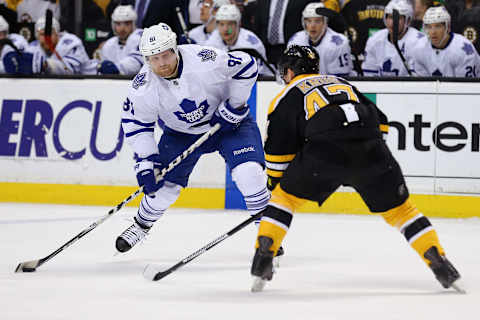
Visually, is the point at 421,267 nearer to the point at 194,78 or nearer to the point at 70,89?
the point at 194,78

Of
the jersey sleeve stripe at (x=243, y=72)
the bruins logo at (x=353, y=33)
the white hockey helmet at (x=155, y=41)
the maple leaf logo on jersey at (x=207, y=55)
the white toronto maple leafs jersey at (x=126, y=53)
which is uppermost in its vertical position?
the white hockey helmet at (x=155, y=41)

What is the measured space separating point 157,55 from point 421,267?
5.25 feet

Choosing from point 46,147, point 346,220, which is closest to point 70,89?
point 46,147

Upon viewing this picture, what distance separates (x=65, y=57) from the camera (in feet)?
25.0

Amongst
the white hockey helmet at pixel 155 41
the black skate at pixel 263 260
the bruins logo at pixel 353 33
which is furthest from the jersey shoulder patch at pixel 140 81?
the bruins logo at pixel 353 33

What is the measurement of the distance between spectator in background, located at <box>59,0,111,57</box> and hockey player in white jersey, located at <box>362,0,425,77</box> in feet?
8.55

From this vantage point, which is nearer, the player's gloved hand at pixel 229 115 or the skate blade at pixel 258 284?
the skate blade at pixel 258 284

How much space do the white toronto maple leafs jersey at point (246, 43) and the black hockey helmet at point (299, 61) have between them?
131 inches

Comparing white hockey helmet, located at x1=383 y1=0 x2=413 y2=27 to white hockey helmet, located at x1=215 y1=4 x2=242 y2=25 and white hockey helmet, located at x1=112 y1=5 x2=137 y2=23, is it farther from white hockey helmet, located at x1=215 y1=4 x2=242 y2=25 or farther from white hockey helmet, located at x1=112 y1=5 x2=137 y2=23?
white hockey helmet, located at x1=112 y1=5 x2=137 y2=23

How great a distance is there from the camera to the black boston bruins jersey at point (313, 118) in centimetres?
338

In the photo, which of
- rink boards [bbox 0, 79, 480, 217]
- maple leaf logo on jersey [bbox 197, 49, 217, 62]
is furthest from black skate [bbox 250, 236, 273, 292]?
rink boards [bbox 0, 79, 480, 217]

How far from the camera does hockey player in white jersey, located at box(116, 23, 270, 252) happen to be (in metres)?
4.21

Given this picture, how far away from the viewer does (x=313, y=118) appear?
134 inches

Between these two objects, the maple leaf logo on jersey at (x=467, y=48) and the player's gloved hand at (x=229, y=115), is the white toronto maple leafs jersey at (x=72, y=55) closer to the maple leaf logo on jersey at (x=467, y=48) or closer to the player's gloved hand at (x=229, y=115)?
the maple leaf logo on jersey at (x=467, y=48)
